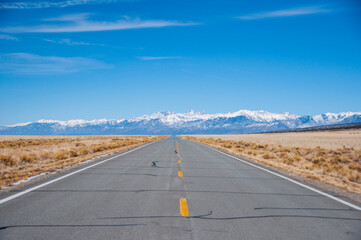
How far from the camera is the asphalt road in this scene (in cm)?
465

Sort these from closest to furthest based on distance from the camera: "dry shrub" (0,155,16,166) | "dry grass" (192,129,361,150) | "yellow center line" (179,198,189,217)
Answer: "yellow center line" (179,198,189,217)
"dry shrub" (0,155,16,166)
"dry grass" (192,129,361,150)

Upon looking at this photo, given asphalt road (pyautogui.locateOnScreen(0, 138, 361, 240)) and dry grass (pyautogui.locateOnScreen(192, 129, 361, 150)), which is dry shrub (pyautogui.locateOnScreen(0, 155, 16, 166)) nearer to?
asphalt road (pyautogui.locateOnScreen(0, 138, 361, 240))

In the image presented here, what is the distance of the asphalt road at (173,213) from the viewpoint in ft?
15.3

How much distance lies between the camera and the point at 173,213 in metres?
5.71

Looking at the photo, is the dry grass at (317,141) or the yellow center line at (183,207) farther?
the dry grass at (317,141)

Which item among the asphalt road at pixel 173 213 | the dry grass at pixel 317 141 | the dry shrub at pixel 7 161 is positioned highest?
the dry shrub at pixel 7 161

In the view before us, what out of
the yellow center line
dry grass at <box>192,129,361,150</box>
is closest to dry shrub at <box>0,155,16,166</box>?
the yellow center line

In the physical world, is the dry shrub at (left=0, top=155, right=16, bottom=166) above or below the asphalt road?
above

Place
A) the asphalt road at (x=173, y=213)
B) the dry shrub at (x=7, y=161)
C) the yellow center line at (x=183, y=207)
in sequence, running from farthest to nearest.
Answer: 1. the dry shrub at (x=7, y=161)
2. the yellow center line at (x=183, y=207)
3. the asphalt road at (x=173, y=213)

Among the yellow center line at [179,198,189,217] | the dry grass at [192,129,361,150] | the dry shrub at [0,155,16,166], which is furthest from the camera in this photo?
the dry grass at [192,129,361,150]

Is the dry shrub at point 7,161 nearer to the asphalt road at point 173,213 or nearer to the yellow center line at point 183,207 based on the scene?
the asphalt road at point 173,213

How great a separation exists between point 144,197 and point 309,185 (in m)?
5.87

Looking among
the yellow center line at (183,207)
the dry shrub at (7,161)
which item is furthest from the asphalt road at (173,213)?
the dry shrub at (7,161)

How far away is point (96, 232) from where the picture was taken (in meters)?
4.58
